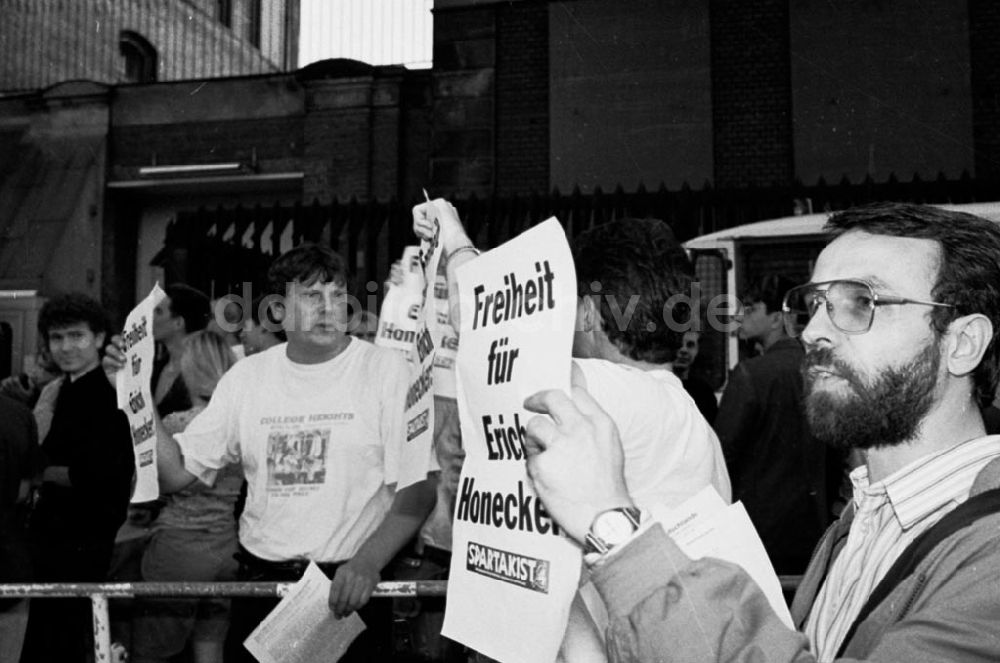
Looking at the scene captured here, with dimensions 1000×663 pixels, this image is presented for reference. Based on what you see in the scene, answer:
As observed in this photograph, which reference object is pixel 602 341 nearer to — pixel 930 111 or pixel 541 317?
pixel 541 317

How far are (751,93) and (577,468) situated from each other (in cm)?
1531

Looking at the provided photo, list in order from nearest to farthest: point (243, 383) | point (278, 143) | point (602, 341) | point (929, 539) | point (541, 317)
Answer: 1. point (929, 539)
2. point (541, 317)
3. point (602, 341)
4. point (243, 383)
5. point (278, 143)

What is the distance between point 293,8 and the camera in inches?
1064

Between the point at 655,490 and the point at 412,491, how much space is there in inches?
63.6

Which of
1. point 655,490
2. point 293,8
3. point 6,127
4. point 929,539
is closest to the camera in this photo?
point 929,539

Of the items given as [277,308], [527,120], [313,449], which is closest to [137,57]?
[527,120]

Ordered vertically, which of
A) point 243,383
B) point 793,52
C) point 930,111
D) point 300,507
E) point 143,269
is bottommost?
point 300,507

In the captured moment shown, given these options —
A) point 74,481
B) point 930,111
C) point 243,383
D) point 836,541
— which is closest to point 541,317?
point 836,541

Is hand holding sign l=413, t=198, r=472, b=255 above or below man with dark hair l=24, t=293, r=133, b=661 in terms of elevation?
above

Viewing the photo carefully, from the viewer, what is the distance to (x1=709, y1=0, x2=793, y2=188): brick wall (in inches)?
613

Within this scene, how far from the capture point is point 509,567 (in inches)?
79.1

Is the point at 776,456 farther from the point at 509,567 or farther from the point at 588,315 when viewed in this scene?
the point at 509,567

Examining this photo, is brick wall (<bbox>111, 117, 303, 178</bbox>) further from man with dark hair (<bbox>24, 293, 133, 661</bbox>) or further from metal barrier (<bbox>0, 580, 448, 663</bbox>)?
metal barrier (<bbox>0, 580, 448, 663</bbox>)

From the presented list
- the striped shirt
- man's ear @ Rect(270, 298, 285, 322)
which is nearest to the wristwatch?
the striped shirt
